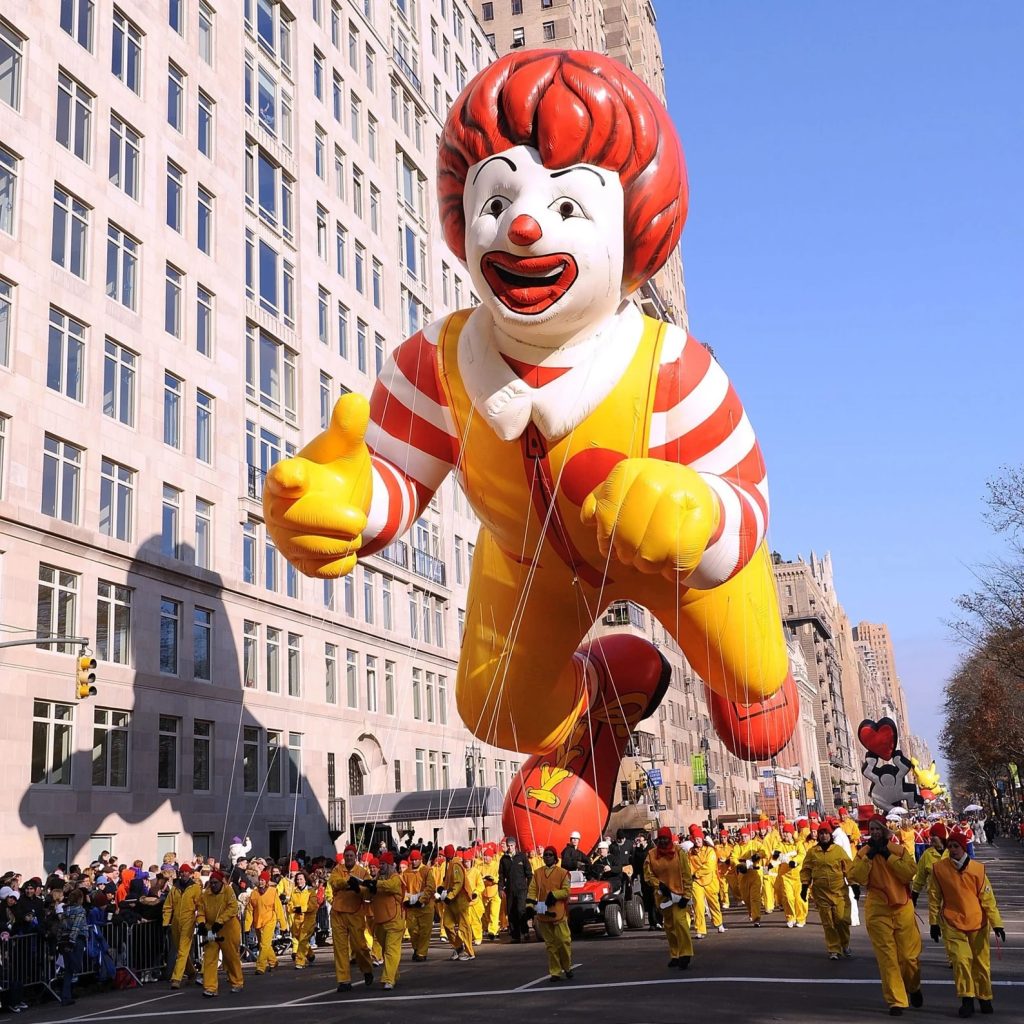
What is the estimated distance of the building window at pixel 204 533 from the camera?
24750 millimetres

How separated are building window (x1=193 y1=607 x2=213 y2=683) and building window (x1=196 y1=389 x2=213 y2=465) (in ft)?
11.1

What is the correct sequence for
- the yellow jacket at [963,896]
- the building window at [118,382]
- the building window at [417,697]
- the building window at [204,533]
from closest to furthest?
the yellow jacket at [963,896], the building window at [118,382], the building window at [204,533], the building window at [417,697]

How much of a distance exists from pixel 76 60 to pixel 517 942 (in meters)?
18.2

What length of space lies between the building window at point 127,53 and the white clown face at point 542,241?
19619 mm

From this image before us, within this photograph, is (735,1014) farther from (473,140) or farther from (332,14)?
(332,14)

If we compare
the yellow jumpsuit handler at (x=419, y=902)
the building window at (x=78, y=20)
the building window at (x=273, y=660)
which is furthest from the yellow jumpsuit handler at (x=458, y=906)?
the building window at (x=78, y=20)

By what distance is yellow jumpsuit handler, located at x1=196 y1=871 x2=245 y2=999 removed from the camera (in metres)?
12.9

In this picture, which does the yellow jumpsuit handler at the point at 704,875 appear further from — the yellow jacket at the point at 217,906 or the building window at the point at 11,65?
the building window at the point at 11,65

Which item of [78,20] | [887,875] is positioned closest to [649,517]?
[887,875]

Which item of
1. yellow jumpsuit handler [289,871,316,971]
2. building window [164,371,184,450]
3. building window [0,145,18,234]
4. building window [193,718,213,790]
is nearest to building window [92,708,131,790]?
building window [193,718,213,790]

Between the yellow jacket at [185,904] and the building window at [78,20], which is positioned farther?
the building window at [78,20]

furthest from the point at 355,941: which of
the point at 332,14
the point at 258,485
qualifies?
the point at 332,14

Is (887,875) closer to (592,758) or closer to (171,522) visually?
(592,758)

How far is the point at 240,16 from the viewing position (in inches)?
1144
